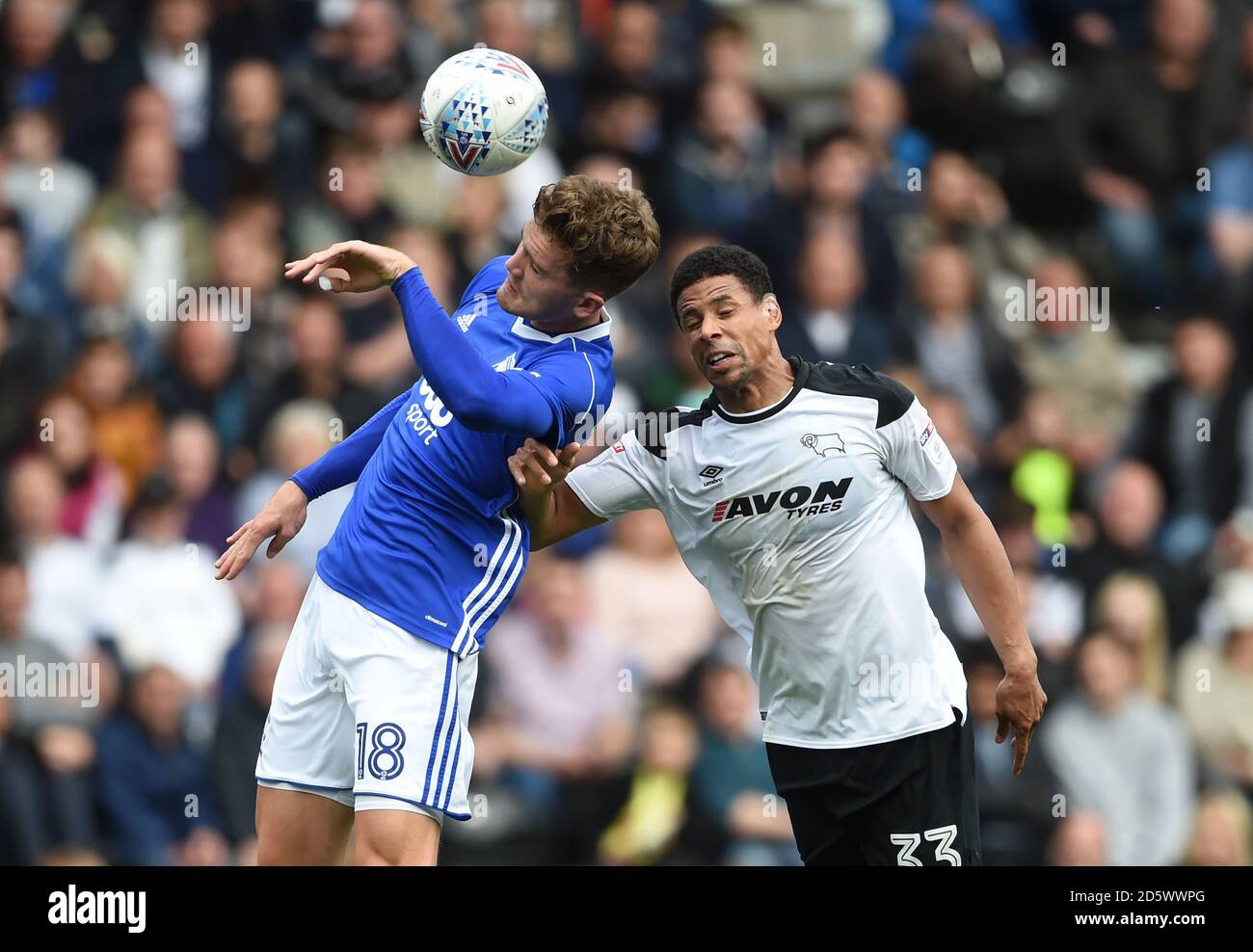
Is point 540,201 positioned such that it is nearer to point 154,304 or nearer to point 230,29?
point 154,304

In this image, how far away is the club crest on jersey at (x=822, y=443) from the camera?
→ 592cm

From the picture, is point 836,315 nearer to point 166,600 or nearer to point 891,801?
point 166,600

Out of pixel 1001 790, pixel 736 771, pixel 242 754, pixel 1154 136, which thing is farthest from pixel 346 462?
pixel 1154 136

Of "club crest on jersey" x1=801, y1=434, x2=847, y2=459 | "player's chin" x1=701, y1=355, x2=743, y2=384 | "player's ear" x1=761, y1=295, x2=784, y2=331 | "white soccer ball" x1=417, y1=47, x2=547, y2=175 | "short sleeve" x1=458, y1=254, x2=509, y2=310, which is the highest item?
"white soccer ball" x1=417, y1=47, x2=547, y2=175

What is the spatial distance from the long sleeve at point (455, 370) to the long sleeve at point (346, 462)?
0.78 metres

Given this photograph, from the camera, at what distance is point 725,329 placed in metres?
5.81

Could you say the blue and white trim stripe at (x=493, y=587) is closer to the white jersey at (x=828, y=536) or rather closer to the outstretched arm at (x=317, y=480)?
the white jersey at (x=828, y=536)

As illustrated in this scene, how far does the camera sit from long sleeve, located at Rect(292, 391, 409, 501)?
6121 mm

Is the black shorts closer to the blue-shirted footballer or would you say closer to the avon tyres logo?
the avon tyres logo

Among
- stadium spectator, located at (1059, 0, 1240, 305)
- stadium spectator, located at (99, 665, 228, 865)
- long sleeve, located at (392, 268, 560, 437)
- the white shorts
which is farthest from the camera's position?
stadium spectator, located at (1059, 0, 1240, 305)

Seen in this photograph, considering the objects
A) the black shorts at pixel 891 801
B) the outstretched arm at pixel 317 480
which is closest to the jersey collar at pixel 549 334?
the outstretched arm at pixel 317 480

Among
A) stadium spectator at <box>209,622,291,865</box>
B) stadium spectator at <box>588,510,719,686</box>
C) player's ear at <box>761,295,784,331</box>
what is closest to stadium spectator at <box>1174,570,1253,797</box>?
stadium spectator at <box>588,510,719,686</box>

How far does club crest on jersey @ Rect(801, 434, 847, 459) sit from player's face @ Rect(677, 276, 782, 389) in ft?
0.88

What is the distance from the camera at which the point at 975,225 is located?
10.6 metres
